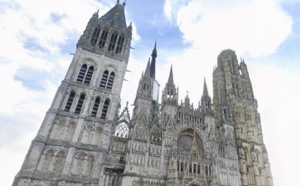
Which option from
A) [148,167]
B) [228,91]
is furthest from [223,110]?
[148,167]

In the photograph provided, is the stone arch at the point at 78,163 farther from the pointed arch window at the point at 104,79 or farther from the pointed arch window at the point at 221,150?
the pointed arch window at the point at 221,150

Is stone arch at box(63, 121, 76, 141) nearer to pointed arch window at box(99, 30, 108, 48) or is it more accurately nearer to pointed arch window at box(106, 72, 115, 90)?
pointed arch window at box(106, 72, 115, 90)

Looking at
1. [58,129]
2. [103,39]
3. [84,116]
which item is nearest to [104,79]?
[84,116]

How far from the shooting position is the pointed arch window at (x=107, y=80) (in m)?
26.3

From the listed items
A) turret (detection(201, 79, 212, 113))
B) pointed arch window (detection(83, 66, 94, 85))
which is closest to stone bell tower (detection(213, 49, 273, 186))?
turret (detection(201, 79, 212, 113))

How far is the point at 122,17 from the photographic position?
35625mm

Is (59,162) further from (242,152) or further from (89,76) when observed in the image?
(242,152)

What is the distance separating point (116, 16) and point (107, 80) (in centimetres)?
1404

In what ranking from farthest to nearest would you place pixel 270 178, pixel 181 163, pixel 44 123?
pixel 270 178 < pixel 181 163 < pixel 44 123

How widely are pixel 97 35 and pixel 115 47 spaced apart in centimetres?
332

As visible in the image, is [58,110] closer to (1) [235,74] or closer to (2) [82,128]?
(2) [82,128]

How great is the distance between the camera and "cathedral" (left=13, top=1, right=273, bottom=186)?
66.0 ft

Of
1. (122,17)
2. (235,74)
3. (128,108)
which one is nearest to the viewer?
(128,108)

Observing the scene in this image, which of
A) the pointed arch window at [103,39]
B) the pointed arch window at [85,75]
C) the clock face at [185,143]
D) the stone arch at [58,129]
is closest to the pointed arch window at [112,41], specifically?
the pointed arch window at [103,39]
